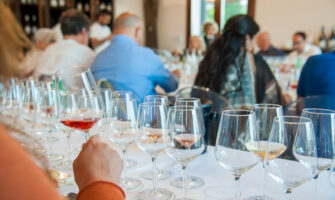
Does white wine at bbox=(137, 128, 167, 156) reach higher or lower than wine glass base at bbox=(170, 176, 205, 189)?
higher

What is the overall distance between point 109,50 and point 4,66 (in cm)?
198

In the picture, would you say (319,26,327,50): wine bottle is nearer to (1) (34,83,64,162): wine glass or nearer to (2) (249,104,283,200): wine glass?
(2) (249,104,283,200): wine glass

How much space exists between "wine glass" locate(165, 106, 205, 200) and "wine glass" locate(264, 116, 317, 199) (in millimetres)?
193

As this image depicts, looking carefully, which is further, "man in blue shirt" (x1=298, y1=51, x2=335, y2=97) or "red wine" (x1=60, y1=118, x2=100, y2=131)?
"man in blue shirt" (x1=298, y1=51, x2=335, y2=97)

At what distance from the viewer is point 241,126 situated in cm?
80

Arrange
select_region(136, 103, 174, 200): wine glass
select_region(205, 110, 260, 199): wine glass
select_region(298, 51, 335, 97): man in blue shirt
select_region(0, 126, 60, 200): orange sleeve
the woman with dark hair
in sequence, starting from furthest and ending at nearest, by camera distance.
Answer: the woman with dark hair
select_region(298, 51, 335, 97): man in blue shirt
select_region(136, 103, 174, 200): wine glass
select_region(205, 110, 260, 199): wine glass
select_region(0, 126, 60, 200): orange sleeve

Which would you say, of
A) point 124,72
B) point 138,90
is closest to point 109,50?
point 124,72

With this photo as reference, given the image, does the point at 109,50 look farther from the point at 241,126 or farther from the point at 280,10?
the point at 280,10

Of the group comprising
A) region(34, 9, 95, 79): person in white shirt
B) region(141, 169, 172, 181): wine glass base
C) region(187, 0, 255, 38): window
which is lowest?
region(141, 169, 172, 181): wine glass base

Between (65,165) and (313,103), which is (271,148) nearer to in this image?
(65,165)

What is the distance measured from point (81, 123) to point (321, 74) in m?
1.44

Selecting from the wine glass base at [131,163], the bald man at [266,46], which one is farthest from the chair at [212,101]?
the bald man at [266,46]

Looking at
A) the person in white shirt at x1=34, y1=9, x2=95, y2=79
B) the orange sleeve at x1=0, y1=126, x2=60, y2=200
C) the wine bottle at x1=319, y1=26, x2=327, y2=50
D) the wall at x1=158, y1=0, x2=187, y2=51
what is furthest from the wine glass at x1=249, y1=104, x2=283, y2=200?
the wall at x1=158, y1=0, x2=187, y2=51

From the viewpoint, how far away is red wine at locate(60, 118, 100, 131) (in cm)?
106
